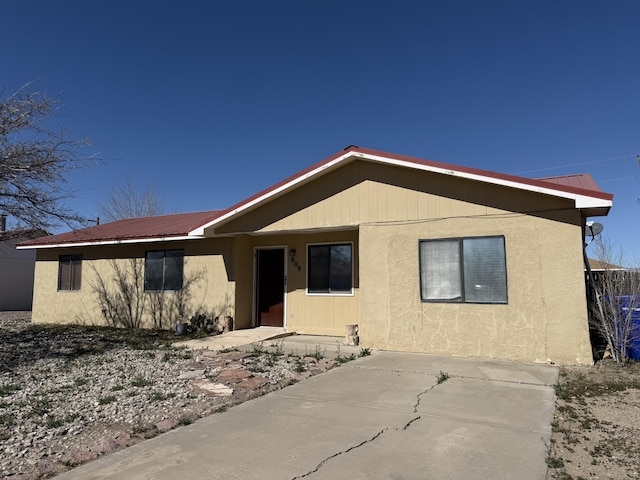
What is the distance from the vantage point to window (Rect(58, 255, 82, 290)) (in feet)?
51.6

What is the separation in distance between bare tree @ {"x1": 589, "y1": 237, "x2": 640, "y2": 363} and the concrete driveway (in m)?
2.06

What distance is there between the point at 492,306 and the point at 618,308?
2147 mm

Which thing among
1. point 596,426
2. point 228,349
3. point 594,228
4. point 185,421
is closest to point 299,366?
point 228,349

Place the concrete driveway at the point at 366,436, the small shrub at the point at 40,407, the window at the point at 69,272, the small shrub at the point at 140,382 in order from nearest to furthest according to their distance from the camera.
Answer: the concrete driveway at the point at 366,436 → the small shrub at the point at 40,407 → the small shrub at the point at 140,382 → the window at the point at 69,272

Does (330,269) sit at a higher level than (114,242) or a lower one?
lower

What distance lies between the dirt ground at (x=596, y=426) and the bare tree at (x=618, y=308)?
31.6 inches

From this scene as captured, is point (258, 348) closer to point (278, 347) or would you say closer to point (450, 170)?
point (278, 347)

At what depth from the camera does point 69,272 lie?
1596 cm

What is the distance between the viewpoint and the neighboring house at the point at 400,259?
7969mm

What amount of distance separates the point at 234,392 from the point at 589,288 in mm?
7714

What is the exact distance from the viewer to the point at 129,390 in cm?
→ 630

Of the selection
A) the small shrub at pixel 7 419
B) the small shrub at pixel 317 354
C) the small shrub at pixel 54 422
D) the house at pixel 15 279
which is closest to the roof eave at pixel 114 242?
the small shrub at pixel 317 354

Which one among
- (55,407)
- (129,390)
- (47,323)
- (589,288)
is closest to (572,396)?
(589,288)

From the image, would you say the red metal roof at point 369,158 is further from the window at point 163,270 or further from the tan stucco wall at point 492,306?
the window at point 163,270
